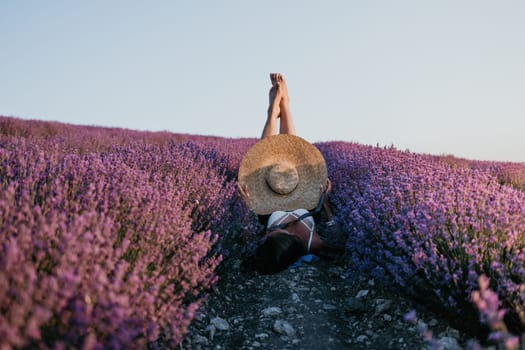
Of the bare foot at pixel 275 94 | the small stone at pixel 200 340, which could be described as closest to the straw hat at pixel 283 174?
the bare foot at pixel 275 94

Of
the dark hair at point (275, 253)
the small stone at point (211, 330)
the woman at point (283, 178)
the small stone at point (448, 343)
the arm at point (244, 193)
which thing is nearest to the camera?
the small stone at point (448, 343)

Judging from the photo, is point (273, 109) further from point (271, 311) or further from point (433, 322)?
point (433, 322)

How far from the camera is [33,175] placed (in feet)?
8.94

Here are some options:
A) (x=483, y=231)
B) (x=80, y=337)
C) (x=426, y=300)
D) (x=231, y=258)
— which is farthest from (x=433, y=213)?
(x=80, y=337)

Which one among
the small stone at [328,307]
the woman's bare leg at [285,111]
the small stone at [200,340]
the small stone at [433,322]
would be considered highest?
the woman's bare leg at [285,111]

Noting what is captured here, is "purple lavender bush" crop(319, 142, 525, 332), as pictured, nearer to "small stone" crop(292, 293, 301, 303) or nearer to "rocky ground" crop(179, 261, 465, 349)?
"rocky ground" crop(179, 261, 465, 349)

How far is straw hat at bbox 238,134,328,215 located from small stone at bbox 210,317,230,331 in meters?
1.79

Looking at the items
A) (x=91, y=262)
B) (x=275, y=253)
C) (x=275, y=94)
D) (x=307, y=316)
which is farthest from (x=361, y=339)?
(x=275, y=94)

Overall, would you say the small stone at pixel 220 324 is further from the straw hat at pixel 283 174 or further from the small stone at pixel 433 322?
the straw hat at pixel 283 174

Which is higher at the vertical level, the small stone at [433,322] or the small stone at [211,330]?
the small stone at [433,322]

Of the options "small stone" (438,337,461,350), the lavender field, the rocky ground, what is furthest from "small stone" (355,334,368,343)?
"small stone" (438,337,461,350)

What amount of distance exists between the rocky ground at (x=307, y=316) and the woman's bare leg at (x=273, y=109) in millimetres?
2167

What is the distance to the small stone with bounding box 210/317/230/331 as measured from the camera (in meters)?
2.61

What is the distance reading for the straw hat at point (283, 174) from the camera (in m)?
4.36
